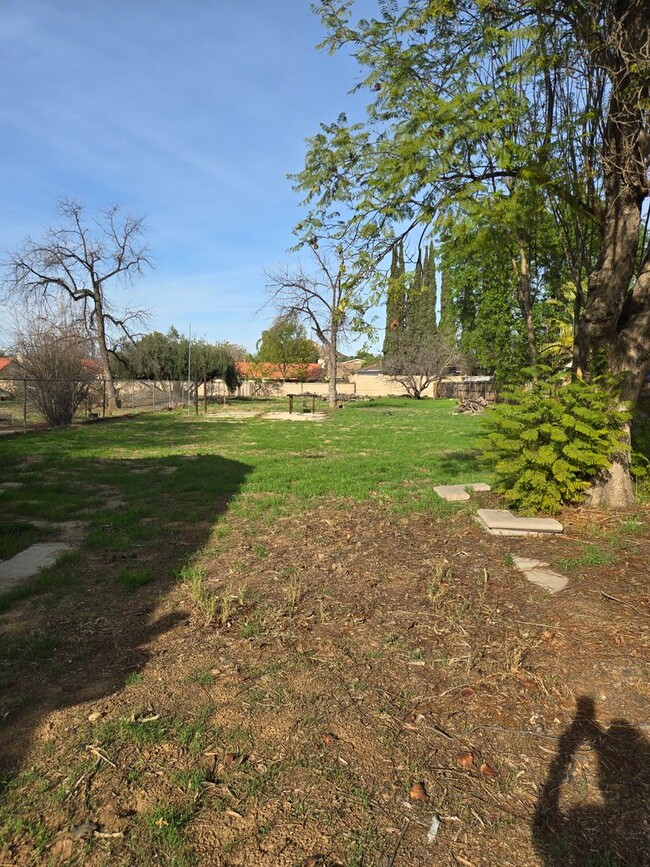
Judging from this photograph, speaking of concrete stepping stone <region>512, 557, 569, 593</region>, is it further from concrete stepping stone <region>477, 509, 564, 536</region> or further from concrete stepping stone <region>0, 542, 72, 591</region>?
concrete stepping stone <region>0, 542, 72, 591</region>

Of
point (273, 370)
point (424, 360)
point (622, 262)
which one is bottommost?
point (622, 262)

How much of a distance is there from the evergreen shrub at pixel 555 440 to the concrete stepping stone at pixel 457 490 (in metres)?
1.02

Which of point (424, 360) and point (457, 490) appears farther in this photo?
point (424, 360)

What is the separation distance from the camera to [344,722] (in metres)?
2.34

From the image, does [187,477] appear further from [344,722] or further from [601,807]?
[601,807]

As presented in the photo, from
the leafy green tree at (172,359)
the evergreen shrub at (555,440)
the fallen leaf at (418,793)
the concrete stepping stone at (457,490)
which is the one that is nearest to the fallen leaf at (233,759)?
the fallen leaf at (418,793)

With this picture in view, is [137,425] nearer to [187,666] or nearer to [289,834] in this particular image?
[187,666]

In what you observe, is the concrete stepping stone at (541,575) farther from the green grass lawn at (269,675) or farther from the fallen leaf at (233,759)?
the fallen leaf at (233,759)

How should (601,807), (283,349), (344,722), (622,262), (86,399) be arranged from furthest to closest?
(283,349)
(86,399)
(622,262)
(344,722)
(601,807)

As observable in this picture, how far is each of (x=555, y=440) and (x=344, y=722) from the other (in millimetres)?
3594

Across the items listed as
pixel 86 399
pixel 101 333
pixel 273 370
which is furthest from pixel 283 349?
pixel 86 399

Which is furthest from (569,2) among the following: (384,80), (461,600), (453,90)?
(461,600)

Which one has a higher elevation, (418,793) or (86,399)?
(86,399)

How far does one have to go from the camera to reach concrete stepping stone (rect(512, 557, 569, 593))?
373 cm
